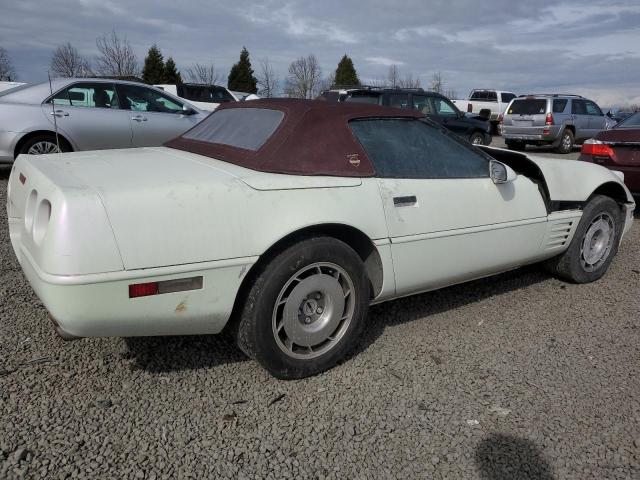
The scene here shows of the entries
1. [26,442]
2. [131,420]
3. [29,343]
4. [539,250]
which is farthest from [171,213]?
[539,250]

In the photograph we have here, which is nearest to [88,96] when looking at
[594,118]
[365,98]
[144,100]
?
[144,100]

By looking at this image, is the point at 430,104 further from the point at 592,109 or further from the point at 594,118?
the point at 592,109

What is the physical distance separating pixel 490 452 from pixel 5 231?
482cm

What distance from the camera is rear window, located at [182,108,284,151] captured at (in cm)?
306

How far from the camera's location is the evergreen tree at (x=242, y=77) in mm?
42562

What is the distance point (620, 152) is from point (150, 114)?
21.6 feet

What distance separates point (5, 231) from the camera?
16.9ft

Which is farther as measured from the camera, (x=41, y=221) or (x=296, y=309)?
(x=296, y=309)

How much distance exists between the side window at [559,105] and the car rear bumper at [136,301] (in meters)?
15.5

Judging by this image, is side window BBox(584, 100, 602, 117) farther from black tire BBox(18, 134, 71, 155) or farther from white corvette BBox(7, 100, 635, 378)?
black tire BBox(18, 134, 71, 155)

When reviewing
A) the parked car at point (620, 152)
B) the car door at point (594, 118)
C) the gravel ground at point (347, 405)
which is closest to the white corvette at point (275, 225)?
the gravel ground at point (347, 405)

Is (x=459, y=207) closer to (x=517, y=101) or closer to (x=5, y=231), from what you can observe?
(x=5, y=231)

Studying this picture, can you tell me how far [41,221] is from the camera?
236cm

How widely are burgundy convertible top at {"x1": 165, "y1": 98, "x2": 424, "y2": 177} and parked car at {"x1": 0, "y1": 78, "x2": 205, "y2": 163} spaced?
4964 mm
